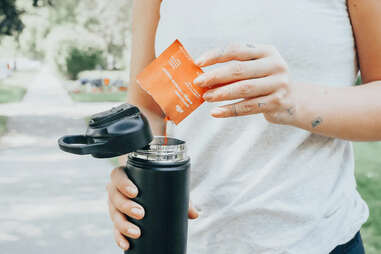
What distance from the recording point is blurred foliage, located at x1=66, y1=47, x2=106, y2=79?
2214 centimetres

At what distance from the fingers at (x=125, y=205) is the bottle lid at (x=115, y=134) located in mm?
145

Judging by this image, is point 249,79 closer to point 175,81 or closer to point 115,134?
point 175,81

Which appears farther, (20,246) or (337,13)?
(20,246)

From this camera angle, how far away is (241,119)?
50.7 inches

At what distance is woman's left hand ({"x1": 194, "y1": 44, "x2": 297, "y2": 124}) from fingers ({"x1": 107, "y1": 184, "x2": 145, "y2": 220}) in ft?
1.04

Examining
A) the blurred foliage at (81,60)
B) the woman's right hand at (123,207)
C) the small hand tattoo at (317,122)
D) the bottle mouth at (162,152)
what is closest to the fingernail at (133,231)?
the woman's right hand at (123,207)

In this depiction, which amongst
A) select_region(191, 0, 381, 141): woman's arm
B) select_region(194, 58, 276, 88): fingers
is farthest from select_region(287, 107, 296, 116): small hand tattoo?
select_region(194, 58, 276, 88): fingers

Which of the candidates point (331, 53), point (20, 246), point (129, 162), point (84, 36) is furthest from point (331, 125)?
point (84, 36)

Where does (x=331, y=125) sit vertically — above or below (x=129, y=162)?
above

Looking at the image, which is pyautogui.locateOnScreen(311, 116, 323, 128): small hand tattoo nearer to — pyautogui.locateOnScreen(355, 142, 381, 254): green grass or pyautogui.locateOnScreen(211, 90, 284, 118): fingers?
pyautogui.locateOnScreen(211, 90, 284, 118): fingers

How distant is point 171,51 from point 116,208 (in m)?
0.45

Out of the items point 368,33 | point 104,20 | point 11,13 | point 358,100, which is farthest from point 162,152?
point 104,20

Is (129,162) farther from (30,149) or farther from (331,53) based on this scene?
(30,149)

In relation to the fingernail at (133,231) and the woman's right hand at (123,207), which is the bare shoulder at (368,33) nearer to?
the woman's right hand at (123,207)
